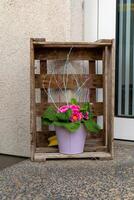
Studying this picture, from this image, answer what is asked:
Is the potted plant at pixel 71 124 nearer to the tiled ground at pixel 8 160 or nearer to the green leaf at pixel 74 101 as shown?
the green leaf at pixel 74 101

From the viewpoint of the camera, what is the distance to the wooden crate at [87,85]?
2.09 meters

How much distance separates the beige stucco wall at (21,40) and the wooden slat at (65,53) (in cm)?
9

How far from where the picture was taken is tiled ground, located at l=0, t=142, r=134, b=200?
60.6 inches

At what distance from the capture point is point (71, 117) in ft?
6.63

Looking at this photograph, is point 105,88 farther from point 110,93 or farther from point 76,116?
point 76,116

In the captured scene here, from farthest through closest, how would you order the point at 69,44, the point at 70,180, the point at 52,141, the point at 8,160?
1. the point at 8,160
2. the point at 52,141
3. the point at 69,44
4. the point at 70,180

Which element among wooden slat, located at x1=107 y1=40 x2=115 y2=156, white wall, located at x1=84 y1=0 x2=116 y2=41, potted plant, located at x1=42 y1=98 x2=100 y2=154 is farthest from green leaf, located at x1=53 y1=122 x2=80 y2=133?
white wall, located at x1=84 y1=0 x2=116 y2=41

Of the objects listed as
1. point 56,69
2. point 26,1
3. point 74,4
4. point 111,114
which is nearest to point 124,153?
point 111,114

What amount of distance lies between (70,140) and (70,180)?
0.37 m

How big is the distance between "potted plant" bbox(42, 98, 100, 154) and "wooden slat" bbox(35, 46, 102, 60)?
30cm

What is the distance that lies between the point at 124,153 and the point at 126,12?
94cm

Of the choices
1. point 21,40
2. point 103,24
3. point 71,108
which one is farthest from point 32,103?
point 103,24

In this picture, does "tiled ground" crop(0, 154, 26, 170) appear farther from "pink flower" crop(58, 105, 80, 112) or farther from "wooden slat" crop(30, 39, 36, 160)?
"pink flower" crop(58, 105, 80, 112)

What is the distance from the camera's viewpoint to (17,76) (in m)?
2.30
